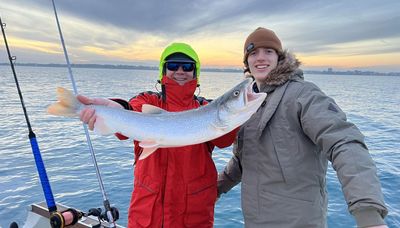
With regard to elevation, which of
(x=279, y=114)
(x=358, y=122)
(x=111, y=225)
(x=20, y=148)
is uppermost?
(x=279, y=114)

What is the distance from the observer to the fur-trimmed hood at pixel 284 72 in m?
3.28

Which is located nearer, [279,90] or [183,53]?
[279,90]

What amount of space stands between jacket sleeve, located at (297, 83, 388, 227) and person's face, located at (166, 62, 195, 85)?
4.69 ft

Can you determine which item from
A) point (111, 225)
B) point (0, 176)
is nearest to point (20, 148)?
point (0, 176)

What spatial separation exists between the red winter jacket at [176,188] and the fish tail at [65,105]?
94 cm

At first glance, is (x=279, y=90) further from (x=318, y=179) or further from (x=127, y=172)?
(x=127, y=172)

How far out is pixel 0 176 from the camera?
11008mm

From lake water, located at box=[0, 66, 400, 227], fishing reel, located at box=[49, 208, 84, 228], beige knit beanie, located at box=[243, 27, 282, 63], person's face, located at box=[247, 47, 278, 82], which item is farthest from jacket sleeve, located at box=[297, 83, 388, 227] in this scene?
lake water, located at box=[0, 66, 400, 227]

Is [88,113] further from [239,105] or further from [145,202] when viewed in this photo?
[239,105]

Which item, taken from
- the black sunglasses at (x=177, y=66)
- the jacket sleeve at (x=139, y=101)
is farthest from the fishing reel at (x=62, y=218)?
the black sunglasses at (x=177, y=66)

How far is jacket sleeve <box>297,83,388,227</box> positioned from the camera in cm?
221

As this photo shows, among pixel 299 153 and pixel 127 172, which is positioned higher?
pixel 299 153

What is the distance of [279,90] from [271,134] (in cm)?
46

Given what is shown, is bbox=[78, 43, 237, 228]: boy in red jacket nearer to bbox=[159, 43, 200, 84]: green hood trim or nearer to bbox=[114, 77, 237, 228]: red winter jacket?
bbox=[114, 77, 237, 228]: red winter jacket
